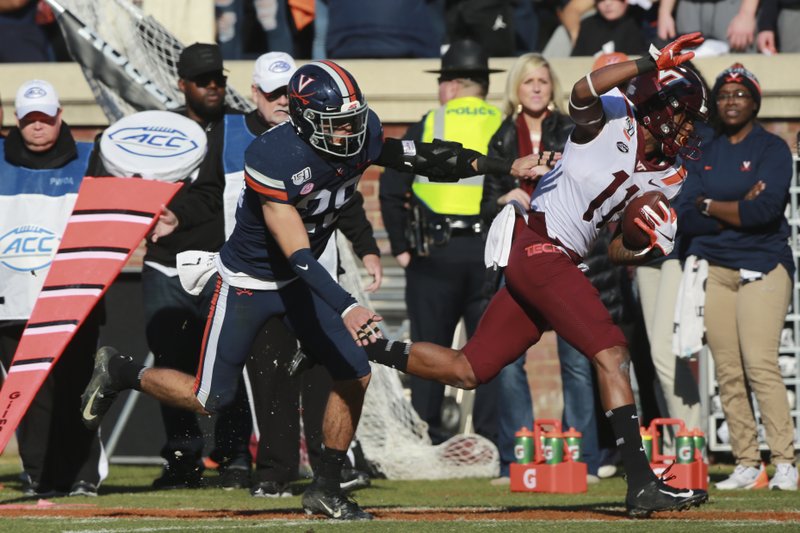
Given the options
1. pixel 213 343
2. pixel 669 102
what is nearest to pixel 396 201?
pixel 213 343

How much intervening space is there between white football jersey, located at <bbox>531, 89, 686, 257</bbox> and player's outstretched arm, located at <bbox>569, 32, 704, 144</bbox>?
0.11 metres

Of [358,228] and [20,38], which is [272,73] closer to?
[358,228]

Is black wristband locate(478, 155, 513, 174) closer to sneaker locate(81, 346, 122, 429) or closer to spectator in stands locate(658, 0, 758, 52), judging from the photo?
sneaker locate(81, 346, 122, 429)

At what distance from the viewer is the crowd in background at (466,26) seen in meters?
11.5

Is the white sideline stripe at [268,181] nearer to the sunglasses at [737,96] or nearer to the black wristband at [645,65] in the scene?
the black wristband at [645,65]

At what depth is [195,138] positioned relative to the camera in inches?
347

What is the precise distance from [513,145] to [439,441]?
195 cm

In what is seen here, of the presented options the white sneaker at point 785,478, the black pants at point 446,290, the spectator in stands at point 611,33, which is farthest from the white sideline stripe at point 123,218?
the spectator in stands at point 611,33

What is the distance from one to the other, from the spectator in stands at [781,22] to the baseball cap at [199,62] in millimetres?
4264

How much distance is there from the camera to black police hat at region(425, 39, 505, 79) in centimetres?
995

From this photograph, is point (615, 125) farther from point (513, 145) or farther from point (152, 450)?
point (152, 450)

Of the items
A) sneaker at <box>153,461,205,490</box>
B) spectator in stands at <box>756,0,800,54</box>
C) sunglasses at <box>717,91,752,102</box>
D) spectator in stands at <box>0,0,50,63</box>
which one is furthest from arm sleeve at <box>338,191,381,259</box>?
spectator in stands at <box>0,0,50,63</box>

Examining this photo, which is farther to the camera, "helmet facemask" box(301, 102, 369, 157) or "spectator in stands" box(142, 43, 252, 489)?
"spectator in stands" box(142, 43, 252, 489)

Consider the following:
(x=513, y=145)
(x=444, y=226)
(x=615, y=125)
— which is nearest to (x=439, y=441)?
(x=444, y=226)
